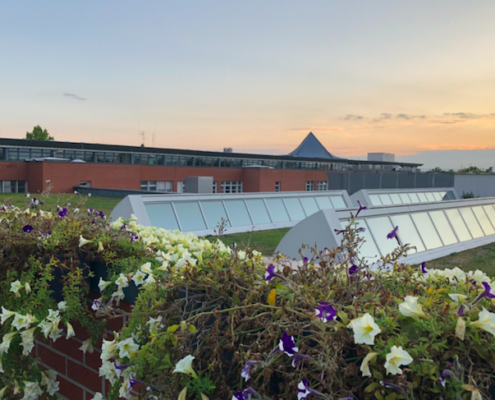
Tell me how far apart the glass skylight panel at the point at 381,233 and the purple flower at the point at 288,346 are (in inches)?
352

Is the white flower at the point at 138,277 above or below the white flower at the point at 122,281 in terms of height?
above

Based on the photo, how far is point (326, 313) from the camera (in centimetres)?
125

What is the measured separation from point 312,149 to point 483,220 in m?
67.7

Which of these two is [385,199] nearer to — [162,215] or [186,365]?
[162,215]

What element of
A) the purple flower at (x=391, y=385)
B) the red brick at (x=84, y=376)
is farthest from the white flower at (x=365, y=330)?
the red brick at (x=84, y=376)

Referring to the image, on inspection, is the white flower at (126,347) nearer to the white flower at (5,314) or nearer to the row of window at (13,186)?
the white flower at (5,314)

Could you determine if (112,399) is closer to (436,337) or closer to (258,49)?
(436,337)

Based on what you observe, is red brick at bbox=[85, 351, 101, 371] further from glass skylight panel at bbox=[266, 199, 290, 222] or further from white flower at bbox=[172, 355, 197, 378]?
glass skylight panel at bbox=[266, 199, 290, 222]

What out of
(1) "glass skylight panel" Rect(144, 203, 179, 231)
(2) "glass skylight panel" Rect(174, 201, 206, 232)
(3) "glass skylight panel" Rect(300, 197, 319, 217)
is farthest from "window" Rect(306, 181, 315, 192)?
(1) "glass skylight panel" Rect(144, 203, 179, 231)

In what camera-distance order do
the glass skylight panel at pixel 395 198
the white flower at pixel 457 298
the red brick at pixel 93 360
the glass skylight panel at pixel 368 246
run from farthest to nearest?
the glass skylight panel at pixel 395 198 → the glass skylight panel at pixel 368 246 → the red brick at pixel 93 360 → the white flower at pixel 457 298

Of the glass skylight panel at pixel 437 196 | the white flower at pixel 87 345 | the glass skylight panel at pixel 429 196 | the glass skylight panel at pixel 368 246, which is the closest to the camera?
the white flower at pixel 87 345

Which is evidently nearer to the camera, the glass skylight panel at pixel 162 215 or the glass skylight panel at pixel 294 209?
the glass skylight panel at pixel 162 215

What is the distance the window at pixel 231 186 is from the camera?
42.9 m

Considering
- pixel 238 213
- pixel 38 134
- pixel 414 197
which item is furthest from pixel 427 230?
pixel 38 134
